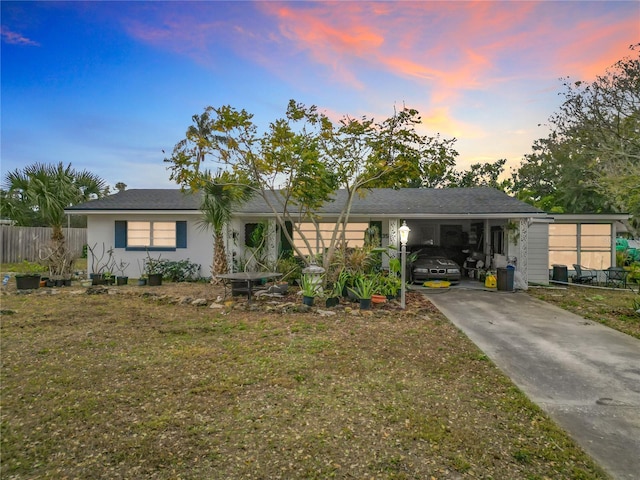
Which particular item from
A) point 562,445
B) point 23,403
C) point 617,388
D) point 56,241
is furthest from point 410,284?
point 56,241

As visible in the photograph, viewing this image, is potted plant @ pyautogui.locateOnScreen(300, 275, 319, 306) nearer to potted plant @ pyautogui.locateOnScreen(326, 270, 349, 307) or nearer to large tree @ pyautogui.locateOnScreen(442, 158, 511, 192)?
potted plant @ pyautogui.locateOnScreen(326, 270, 349, 307)

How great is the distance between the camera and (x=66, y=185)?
40.7 ft

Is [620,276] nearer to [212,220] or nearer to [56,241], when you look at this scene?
[212,220]

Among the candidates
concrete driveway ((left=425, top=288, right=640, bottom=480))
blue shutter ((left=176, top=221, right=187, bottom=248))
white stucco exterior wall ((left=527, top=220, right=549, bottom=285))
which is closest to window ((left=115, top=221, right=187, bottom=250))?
blue shutter ((left=176, top=221, right=187, bottom=248))

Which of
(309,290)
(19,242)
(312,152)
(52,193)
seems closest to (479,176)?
(312,152)

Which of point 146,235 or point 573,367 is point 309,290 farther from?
point 146,235

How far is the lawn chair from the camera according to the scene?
13.1 m

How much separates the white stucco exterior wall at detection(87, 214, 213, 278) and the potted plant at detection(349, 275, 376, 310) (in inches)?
246

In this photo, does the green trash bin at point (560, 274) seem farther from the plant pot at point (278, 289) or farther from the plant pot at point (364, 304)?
the plant pot at point (278, 289)

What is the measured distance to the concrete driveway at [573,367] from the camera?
3.17 meters

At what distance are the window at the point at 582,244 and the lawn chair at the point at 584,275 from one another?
631mm

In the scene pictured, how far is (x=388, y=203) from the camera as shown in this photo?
14.0 m

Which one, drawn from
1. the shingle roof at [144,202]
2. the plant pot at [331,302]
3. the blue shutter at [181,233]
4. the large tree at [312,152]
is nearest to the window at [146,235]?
the blue shutter at [181,233]

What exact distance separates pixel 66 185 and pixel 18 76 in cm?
404
